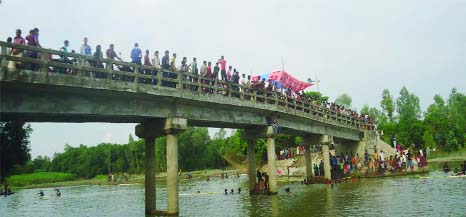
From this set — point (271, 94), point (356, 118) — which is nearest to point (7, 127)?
point (271, 94)

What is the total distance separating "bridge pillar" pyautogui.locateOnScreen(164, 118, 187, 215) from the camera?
58.6 ft

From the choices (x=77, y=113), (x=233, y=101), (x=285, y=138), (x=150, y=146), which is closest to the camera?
(x=77, y=113)

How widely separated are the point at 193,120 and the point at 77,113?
7.06 meters

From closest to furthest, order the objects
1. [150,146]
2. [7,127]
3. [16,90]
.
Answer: [16,90], [150,146], [7,127]

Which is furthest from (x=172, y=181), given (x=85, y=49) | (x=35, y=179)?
(x=35, y=179)

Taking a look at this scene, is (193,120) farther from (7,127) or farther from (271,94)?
(7,127)

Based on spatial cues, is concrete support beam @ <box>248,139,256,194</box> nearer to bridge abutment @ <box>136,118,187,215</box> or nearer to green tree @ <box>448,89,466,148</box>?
bridge abutment @ <box>136,118,187,215</box>

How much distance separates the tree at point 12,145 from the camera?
2669 cm

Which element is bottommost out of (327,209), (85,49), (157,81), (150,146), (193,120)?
(327,209)

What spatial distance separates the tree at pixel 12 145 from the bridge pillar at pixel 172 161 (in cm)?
1380

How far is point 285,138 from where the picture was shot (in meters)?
A: 75.4

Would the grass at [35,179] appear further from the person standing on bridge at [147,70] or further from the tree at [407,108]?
the tree at [407,108]

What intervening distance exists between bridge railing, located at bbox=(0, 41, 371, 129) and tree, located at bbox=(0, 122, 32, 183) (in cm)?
1358

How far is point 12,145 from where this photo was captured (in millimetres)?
27344
